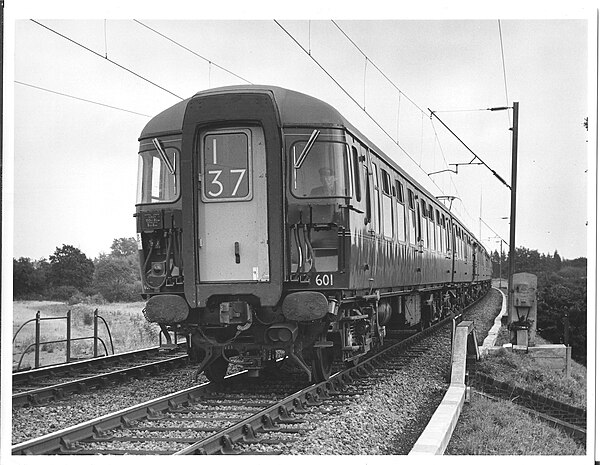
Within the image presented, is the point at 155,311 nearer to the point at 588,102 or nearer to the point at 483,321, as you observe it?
the point at 588,102

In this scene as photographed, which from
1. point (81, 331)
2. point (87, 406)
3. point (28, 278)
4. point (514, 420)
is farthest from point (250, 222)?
point (81, 331)

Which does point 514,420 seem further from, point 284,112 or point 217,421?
point 284,112

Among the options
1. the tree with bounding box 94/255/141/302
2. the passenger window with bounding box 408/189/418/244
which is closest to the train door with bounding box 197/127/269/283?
the passenger window with bounding box 408/189/418/244

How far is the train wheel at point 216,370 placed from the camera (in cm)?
1028

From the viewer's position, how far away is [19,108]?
27.3 ft

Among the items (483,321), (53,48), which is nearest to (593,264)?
(53,48)

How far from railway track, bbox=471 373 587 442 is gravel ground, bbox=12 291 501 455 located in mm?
595

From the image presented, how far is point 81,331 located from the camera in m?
19.9

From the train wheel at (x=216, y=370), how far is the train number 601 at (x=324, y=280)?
1.94m

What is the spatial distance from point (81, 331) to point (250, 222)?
11.8m

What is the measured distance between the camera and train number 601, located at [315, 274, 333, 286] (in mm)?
9492

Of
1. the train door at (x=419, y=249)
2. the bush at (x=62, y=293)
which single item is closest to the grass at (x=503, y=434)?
the train door at (x=419, y=249)

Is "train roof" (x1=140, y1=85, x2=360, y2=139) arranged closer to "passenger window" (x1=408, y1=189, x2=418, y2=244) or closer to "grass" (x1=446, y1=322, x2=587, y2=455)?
"grass" (x1=446, y1=322, x2=587, y2=455)

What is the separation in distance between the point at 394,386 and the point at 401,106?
14.8 feet
